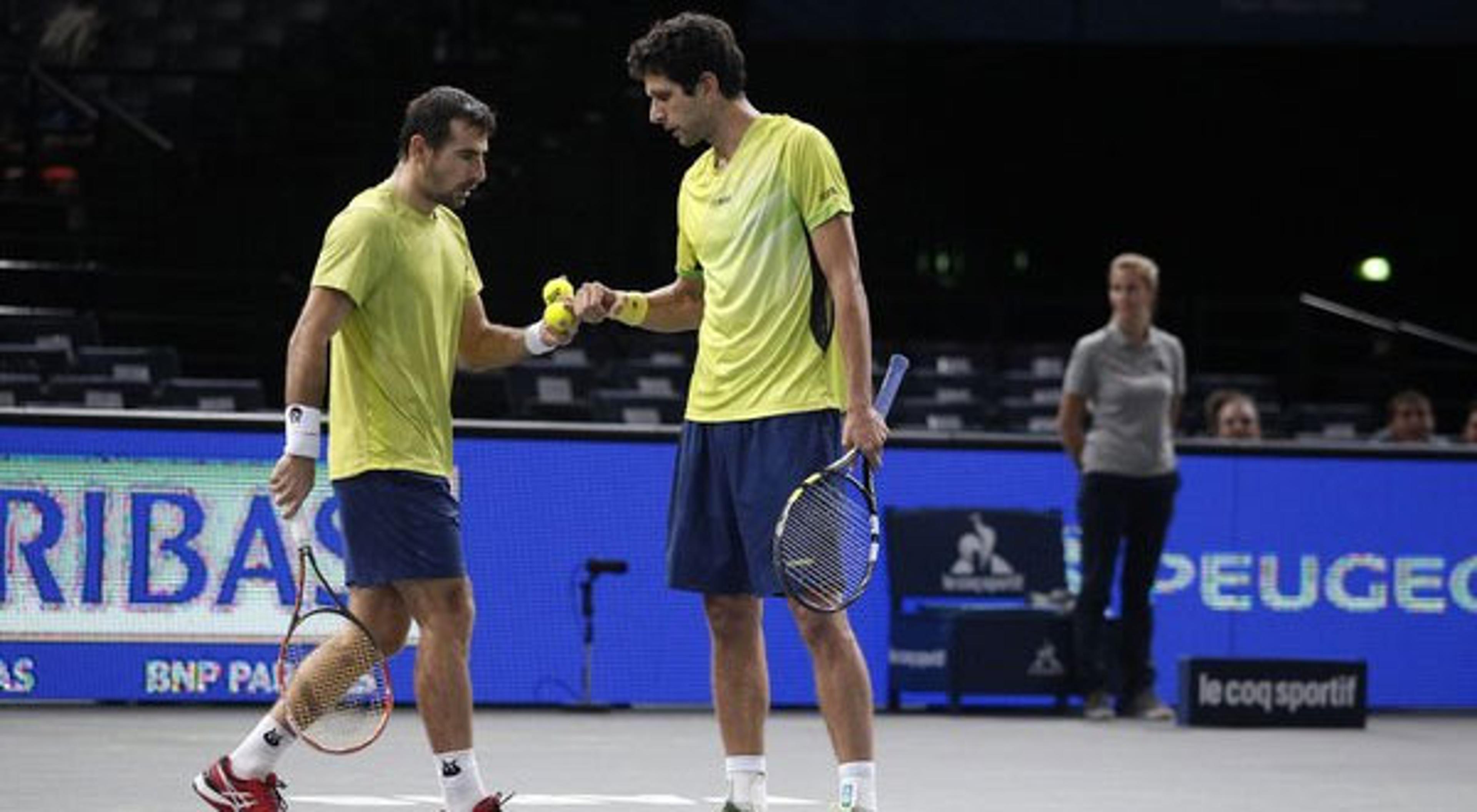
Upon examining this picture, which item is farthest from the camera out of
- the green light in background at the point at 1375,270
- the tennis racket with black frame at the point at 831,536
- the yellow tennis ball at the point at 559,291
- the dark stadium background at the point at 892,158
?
the green light in background at the point at 1375,270

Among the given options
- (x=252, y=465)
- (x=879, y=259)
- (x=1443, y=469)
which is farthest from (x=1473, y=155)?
(x=252, y=465)

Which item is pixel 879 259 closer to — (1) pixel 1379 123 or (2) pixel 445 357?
(1) pixel 1379 123

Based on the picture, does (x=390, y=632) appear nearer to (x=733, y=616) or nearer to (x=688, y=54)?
(x=733, y=616)

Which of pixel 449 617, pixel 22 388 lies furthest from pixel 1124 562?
pixel 449 617

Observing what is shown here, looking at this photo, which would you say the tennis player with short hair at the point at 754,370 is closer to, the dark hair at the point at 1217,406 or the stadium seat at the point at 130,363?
the dark hair at the point at 1217,406

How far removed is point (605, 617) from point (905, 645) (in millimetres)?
1424

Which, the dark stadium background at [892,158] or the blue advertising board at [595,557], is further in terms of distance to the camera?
the dark stadium background at [892,158]

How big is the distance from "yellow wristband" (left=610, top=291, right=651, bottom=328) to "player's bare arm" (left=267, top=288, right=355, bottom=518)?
2.69 feet

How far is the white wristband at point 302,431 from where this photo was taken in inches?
311

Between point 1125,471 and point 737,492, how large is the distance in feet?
19.0

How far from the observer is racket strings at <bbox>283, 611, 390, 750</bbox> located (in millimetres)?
8070

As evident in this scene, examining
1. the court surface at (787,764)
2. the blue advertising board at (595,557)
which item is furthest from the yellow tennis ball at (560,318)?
the blue advertising board at (595,557)

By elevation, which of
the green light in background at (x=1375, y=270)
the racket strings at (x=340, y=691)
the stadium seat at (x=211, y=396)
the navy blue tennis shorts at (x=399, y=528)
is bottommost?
the racket strings at (x=340, y=691)

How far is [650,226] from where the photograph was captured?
953 inches
